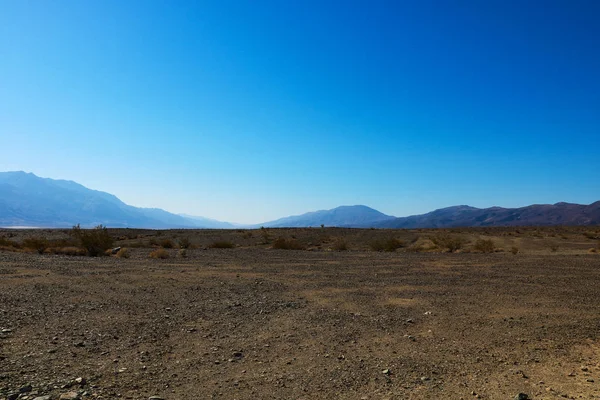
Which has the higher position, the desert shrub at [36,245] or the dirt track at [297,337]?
the desert shrub at [36,245]

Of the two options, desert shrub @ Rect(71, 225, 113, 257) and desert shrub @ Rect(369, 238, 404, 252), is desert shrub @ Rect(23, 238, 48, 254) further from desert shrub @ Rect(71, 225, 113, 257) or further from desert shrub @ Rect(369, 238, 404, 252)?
desert shrub @ Rect(369, 238, 404, 252)

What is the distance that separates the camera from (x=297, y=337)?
25.7 ft

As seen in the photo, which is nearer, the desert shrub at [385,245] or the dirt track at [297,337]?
the dirt track at [297,337]

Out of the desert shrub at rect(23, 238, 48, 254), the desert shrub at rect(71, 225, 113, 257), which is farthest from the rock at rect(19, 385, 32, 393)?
the desert shrub at rect(23, 238, 48, 254)

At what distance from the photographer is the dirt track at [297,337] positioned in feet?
18.2

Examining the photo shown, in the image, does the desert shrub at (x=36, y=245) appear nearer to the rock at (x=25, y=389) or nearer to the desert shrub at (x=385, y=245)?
the desert shrub at (x=385, y=245)

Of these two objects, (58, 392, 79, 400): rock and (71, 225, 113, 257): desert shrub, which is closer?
(58, 392, 79, 400): rock

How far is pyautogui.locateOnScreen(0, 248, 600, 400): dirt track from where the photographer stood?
18.2 feet

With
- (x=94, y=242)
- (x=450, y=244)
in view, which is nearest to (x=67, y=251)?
(x=94, y=242)

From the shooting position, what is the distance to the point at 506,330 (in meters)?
8.38

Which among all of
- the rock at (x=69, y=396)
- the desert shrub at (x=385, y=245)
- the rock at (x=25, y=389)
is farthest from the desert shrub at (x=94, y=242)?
the rock at (x=69, y=396)

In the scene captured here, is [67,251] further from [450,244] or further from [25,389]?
[450,244]

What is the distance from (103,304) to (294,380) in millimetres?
6592

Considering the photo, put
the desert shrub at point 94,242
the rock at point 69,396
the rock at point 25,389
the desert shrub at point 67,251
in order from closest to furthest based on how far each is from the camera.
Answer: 1. the rock at point 69,396
2. the rock at point 25,389
3. the desert shrub at point 67,251
4. the desert shrub at point 94,242
